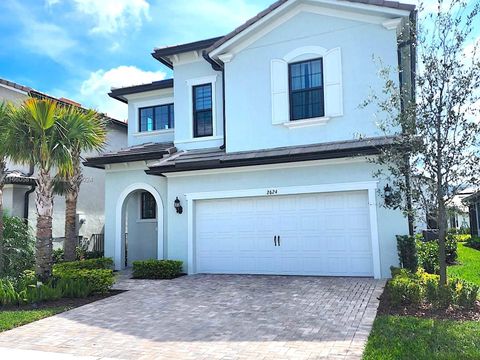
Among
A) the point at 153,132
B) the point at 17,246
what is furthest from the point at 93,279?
the point at 153,132

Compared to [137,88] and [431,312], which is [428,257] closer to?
[431,312]

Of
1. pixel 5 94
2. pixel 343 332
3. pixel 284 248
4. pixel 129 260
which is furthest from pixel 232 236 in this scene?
pixel 5 94

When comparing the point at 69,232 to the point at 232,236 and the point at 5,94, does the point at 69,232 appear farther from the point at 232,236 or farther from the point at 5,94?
the point at 5,94

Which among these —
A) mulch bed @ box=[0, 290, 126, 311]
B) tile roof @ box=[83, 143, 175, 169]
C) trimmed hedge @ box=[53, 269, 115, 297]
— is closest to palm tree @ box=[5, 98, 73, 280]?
trimmed hedge @ box=[53, 269, 115, 297]

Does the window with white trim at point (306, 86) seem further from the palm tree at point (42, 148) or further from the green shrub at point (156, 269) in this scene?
the palm tree at point (42, 148)

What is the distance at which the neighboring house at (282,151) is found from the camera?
1272 cm

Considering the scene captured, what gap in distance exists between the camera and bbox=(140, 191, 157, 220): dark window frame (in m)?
18.5

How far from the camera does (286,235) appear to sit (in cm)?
1352

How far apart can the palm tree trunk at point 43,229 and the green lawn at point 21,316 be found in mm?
1873

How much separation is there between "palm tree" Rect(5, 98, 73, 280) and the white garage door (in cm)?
496

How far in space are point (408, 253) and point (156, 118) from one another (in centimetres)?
1161

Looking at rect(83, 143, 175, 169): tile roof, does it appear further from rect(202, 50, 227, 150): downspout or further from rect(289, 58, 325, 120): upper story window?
rect(289, 58, 325, 120): upper story window

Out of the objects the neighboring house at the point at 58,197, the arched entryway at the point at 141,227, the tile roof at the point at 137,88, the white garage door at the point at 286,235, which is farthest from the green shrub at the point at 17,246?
the tile roof at the point at 137,88

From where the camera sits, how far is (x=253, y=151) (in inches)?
564
